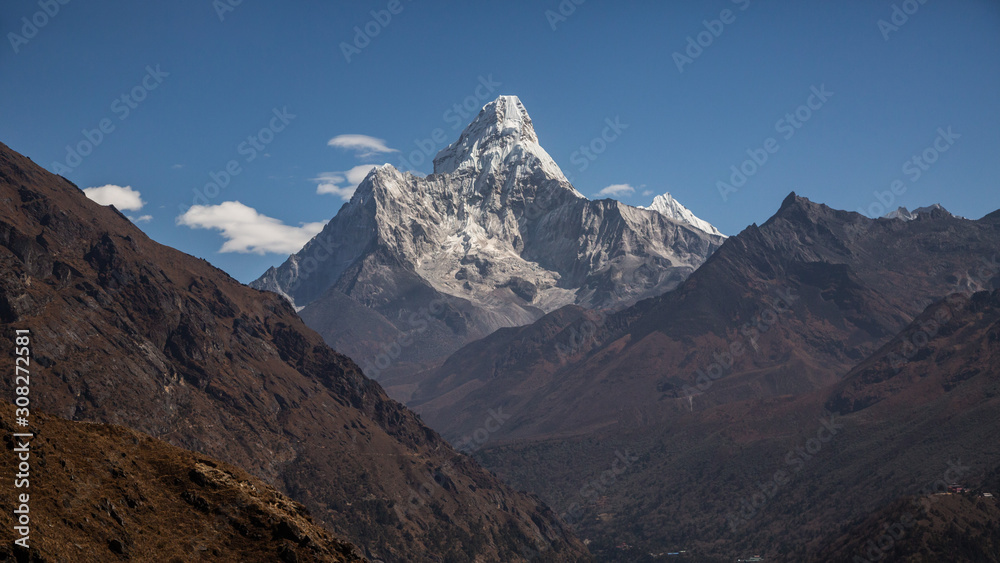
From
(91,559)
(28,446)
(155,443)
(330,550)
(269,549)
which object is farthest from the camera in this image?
(155,443)

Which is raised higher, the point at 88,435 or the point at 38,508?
the point at 88,435

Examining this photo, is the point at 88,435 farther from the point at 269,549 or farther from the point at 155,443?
the point at 269,549

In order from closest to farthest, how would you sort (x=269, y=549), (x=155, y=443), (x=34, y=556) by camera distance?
1. (x=34, y=556)
2. (x=269, y=549)
3. (x=155, y=443)

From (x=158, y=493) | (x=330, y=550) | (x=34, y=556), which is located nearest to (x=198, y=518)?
(x=158, y=493)

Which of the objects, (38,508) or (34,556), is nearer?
(34,556)

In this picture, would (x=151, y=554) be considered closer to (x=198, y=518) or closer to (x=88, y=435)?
(x=198, y=518)

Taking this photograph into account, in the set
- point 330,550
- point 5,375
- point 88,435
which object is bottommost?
point 330,550

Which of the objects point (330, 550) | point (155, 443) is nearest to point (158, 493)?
point (155, 443)
